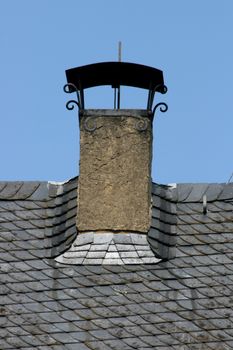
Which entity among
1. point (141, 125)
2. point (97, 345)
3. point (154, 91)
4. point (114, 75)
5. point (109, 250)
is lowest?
point (97, 345)

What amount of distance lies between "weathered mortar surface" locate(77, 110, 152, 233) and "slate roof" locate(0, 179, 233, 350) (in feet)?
0.91

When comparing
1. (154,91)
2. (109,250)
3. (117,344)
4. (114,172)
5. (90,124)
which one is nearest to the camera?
(117,344)

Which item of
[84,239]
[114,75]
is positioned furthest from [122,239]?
[114,75]

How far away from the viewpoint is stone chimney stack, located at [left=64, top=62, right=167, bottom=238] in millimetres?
20547

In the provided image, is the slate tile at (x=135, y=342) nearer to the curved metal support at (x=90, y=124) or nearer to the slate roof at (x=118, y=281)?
the slate roof at (x=118, y=281)

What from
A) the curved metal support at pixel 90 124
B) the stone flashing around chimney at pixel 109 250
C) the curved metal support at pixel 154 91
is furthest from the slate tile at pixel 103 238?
the curved metal support at pixel 154 91

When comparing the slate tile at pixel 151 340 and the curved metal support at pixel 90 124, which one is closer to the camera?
the slate tile at pixel 151 340

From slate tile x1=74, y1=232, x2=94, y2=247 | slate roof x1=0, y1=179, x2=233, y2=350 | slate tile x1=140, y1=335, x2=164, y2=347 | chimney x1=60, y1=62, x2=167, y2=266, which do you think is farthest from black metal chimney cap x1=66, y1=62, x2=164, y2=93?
slate tile x1=140, y1=335, x2=164, y2=347

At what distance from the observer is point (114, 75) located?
21.3m

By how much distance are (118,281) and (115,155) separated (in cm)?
164

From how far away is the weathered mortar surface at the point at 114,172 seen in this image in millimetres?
20547

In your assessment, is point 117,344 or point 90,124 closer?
point 117,344

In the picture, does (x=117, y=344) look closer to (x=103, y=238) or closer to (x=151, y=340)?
(x=151, y=340)

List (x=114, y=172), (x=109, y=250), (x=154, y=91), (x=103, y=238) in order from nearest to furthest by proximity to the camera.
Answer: (x=109, y=250) → (x=103, y=238) → (x=114, y=172) → (x=154, y=91)
